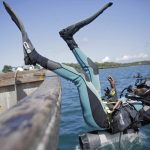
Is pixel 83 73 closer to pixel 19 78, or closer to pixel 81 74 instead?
pixel 81 74

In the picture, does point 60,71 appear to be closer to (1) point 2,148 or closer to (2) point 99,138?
(2) point 99,138

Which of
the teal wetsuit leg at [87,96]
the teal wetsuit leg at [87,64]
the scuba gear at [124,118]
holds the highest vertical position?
the teal wetsuit leg at [87,64]

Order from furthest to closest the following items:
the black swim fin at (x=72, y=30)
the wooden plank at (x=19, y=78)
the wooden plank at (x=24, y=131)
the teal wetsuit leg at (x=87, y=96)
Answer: the wooden plank at (x=19, y=78) < the black swim fin at (x=72, y=30) < the teal wetsuit leg at (x=87, y=96) < the wooden plank at (x=24, y=131)

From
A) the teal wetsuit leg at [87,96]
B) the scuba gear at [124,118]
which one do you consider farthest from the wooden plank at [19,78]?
the scuba gear at [124,118]

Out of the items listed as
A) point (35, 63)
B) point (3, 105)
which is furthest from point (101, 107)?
point (3, 105)

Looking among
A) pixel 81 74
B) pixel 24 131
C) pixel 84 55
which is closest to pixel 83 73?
pixel 81 74

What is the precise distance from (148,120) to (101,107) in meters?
1.17

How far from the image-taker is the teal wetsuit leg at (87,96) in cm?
474

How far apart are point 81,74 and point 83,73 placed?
19 cm

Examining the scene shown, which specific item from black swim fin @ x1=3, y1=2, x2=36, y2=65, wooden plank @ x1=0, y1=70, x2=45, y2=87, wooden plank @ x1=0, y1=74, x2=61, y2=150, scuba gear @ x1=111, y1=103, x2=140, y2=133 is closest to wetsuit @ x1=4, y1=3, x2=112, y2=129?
black swim fin @ x1=3, y1=2, x2=36, y2=65

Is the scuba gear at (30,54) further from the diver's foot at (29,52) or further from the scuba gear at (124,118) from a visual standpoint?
the scuba gear at (124,118)

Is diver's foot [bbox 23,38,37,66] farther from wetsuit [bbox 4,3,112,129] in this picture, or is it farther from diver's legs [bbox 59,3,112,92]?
diver's legs [bbox 59,3,112,92]

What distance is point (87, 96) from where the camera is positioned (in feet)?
16.4

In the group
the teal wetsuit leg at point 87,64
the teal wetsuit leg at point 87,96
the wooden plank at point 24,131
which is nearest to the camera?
the wooden plank at point 24,131
